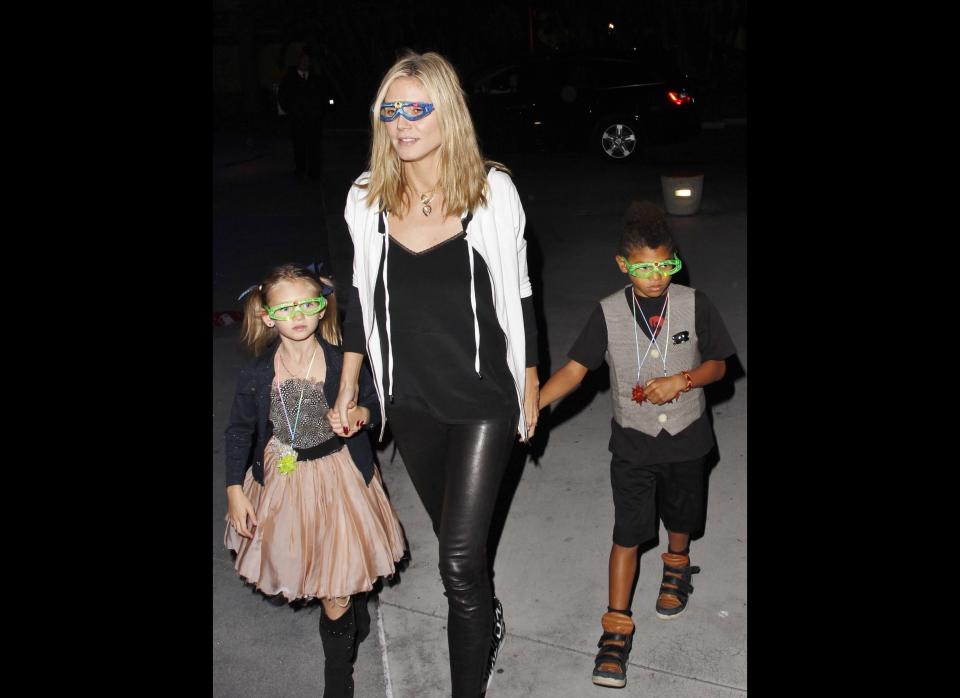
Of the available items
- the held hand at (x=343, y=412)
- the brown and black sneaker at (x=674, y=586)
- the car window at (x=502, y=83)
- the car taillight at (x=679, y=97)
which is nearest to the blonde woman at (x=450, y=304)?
the held hand at (x=343, y=412)

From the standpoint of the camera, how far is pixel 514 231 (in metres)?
3.60

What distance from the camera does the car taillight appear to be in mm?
16656

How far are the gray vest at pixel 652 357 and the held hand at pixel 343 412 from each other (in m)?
1.00

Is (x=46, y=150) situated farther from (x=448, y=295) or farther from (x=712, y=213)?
(x=712, y=213)

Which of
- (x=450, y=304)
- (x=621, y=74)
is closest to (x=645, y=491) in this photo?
(x=450, y=304)

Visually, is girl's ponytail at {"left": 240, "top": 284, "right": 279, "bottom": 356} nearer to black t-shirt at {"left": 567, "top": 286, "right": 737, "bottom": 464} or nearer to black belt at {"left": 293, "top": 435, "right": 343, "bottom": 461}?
black belt at {"left": 293, "top": 435, "right": 343, "bottom": 461}

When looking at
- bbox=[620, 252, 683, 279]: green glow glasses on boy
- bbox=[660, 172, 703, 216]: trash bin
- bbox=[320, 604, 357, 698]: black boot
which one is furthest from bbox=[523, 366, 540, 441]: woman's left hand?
bbox=[660, 172, 703, 216]: trash bin

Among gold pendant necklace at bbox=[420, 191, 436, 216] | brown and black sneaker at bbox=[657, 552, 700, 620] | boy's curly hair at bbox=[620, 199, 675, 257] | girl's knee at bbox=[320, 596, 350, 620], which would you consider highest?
gold pendant necklace at bbox=[420, 191, 436, 216]

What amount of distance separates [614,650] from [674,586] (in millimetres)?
505

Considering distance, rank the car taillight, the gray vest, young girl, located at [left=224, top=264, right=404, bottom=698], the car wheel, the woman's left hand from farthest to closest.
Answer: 1. the car taillight
2. the car wheel
3. the gray vest
4. young girl, located at [left=224, top=264, right=404, bottom=698]
5. the woman's left hand

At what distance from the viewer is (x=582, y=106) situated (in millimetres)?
17016

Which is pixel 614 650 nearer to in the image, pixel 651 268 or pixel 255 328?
pixel 651 268

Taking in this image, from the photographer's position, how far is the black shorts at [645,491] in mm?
4047

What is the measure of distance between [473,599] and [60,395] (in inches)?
67.3
